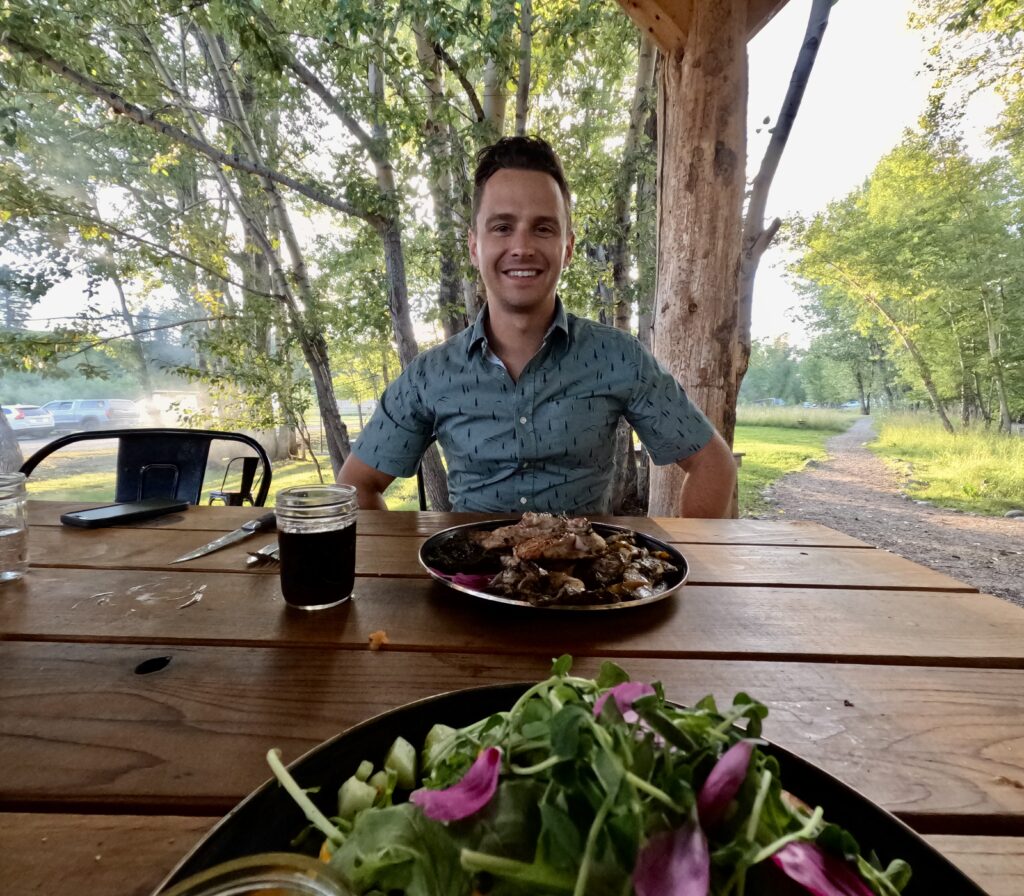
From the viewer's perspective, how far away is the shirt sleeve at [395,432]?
1.83 metres

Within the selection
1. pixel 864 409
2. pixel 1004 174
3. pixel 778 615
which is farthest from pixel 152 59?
pixel 864 409

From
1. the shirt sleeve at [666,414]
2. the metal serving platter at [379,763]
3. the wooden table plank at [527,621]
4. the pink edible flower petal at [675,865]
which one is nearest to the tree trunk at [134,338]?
the wooden table plank at [527,621]

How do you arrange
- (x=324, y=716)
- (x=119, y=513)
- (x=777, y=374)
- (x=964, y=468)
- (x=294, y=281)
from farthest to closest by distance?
(x=777, y=374) → (x=964, y=468) → (x=294, y=281) → (x=119, y=513) → (x=324, y=716)

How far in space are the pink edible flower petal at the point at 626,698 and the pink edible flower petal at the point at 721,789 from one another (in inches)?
2.2

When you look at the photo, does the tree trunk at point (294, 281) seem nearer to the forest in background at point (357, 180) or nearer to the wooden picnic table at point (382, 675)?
the forest in background at point (357, 180)

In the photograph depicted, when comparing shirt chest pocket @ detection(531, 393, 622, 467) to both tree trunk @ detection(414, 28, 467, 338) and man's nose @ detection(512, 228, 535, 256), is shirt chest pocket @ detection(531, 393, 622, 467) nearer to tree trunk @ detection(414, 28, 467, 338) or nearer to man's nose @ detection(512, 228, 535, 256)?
man's nose @ detection(512, 228, 535, 256)

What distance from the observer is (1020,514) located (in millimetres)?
4590

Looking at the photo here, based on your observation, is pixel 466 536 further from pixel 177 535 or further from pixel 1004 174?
pixel 1004 174

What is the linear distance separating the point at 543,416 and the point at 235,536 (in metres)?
0.98

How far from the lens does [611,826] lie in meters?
0.26

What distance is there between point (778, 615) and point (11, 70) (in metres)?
4.28

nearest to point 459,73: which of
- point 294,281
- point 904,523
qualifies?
point 294,281

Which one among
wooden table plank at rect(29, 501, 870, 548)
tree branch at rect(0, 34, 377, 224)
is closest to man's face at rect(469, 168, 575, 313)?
wooden table plank at rect(29, 501, 870, 548)

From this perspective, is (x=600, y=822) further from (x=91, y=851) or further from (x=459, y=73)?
(x=459, y=73)
